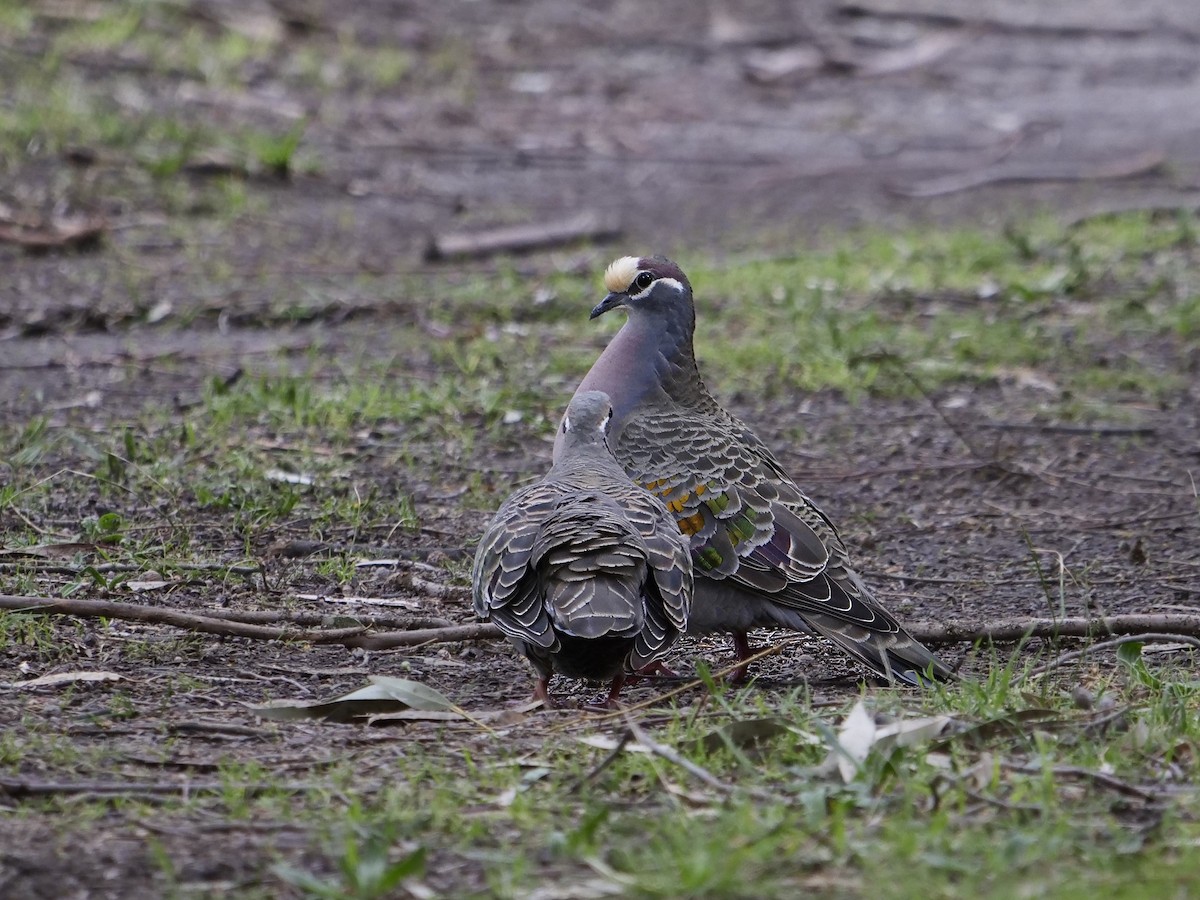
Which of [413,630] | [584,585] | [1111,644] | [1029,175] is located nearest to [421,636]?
[413,630]

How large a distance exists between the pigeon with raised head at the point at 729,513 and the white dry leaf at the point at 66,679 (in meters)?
1.52

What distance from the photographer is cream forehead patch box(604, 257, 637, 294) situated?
585 centimetres

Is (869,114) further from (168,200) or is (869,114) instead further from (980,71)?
(168,200)

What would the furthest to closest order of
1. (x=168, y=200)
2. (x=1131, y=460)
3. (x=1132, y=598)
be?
(x=168, y=200) < (x=1131, y=460) < (x=1132, y=598)

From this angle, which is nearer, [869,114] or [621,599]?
[621,599]

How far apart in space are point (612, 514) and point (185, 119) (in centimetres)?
848

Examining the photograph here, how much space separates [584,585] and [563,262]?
574 centimetres

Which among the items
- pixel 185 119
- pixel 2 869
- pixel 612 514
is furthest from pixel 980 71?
pixel 2 869

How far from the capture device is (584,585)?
428cm

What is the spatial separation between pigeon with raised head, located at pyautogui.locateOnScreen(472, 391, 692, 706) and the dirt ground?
0.91 ft

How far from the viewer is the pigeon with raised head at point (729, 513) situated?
187 inches

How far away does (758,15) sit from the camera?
17.5m

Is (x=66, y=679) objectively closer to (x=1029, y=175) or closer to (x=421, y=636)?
(x=421, y=636)

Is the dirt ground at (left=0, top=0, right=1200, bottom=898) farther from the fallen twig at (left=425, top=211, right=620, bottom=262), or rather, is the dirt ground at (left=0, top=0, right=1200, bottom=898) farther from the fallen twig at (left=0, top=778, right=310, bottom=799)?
the fallen twig at (left=425, top=211, right=620, bottom=262)
